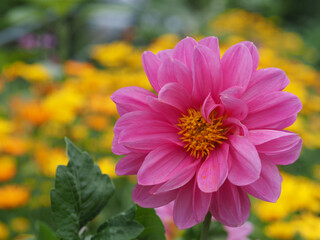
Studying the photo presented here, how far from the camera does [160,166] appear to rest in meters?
0.39

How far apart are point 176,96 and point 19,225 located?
32.4 inches

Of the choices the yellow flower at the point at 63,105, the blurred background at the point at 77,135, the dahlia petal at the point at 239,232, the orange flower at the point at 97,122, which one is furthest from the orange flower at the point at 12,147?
the dahlia petal at the point at 239,232

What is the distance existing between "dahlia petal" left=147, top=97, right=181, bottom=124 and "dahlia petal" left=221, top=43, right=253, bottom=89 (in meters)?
0.06

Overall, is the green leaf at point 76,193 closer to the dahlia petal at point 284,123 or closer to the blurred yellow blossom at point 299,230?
the dahlia petal at point 284,123

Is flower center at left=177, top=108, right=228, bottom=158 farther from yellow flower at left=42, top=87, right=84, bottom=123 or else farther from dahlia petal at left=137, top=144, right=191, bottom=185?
yellow flower at left=42, top=87, right=84, bottom=123

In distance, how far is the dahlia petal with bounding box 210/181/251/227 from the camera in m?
0.37

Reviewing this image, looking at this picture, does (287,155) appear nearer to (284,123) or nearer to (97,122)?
(284,123)

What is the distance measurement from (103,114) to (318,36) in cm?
330

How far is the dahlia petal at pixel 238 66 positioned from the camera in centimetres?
39

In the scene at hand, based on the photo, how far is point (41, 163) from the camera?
1151mm

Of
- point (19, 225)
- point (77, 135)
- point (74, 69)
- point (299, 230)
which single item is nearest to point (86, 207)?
point (299, 230)

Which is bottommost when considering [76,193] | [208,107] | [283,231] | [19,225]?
[19,225]

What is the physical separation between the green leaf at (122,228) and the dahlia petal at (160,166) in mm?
64

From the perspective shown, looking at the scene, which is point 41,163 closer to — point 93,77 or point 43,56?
point 93,77
